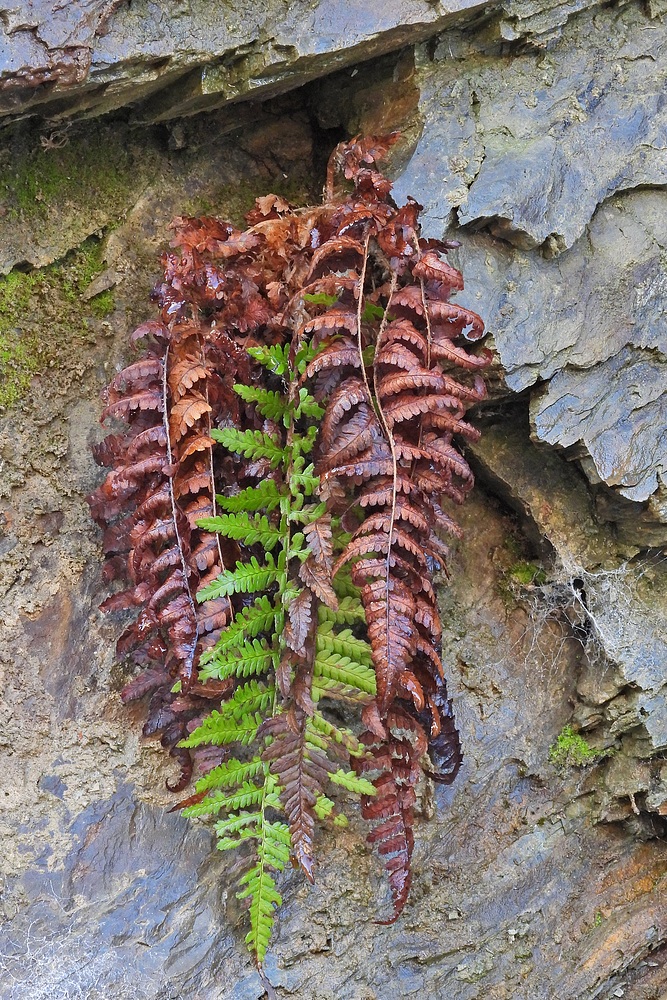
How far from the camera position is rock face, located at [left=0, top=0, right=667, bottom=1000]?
2895 millimetres

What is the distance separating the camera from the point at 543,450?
3326 mm

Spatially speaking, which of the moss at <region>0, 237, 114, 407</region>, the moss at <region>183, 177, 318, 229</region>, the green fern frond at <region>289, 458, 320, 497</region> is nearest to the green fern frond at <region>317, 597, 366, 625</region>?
the green fern frond at <region>289, 458, 320, 497</region>

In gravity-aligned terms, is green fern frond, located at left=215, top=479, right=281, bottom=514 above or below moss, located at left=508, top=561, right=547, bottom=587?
above

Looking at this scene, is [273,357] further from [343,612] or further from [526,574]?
[526,574]

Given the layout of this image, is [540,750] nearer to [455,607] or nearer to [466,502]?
[455,607]

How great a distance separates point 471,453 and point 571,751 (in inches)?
54.7

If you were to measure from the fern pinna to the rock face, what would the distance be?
37 cm

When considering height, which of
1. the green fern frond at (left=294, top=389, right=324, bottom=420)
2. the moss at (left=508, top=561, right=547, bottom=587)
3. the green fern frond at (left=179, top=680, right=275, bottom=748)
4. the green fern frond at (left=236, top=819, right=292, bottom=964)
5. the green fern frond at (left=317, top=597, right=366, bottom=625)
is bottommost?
the green fern frond at (left=236, top=819, right=292, bottom=964)

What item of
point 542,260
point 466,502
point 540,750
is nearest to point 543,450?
point 466,502

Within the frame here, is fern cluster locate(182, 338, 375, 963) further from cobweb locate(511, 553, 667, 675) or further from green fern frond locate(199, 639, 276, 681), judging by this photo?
cobweb locate(511, 553, 667, 675)

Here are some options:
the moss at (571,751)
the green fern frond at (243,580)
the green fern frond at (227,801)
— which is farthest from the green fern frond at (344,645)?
the moss at (571,751)

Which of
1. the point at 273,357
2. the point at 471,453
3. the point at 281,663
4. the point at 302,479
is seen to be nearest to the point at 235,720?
the point at 281,663

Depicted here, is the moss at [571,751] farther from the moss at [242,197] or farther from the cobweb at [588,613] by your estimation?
the moss at [242,197]

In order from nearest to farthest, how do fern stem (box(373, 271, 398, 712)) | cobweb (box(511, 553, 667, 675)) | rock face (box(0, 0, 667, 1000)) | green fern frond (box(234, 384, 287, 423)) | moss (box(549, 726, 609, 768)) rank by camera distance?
fern stem (box(373, 271, 398, 712)), green fern frond (box(234, 384, 287, 423)), rock face (box(0, 0, 667, 1000)), cobweb (box(511, 553, 667, 675)), moss (box(549, 726, 609, 768))
